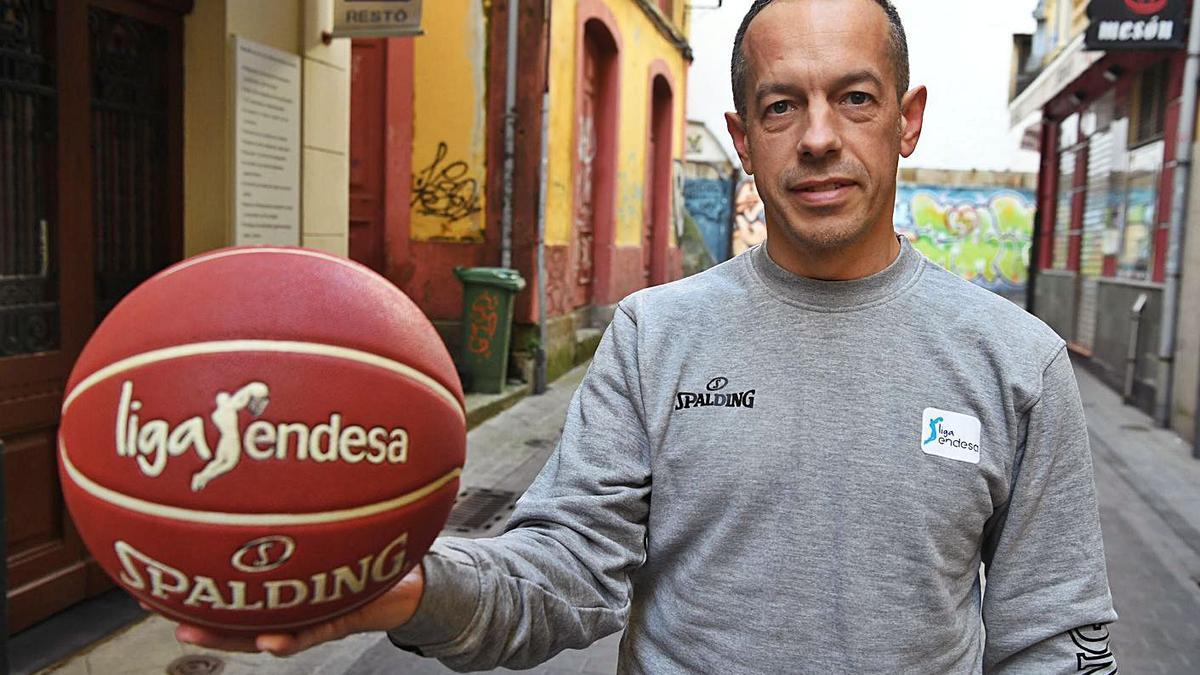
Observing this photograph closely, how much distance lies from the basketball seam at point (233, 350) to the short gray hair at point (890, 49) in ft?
2.75

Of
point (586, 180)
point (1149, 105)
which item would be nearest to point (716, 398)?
point (586, 180)

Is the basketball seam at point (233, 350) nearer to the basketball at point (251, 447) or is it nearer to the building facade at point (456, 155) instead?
the basketball at point (251, 447)

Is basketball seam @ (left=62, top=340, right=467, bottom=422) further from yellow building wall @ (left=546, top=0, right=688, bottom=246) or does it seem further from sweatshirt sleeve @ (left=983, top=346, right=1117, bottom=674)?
yellow building wall @ (left=546, top=0, right=688, bottom=246)

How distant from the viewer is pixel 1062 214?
1728cm

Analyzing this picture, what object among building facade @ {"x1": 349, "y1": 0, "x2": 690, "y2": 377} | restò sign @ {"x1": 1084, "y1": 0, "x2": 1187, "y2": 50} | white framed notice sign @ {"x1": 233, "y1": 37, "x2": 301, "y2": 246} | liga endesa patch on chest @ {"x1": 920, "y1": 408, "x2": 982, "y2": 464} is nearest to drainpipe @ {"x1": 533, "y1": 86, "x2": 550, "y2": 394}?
building facade @ {"x1": 349, "y1": 0, "x2": 690, "y2": 377}

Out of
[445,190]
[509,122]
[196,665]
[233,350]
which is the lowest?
[196,665]

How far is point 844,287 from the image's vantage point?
177cm

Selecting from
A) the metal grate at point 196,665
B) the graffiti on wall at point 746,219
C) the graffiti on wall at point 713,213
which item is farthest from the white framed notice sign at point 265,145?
the graffiti on wall at point 746,219

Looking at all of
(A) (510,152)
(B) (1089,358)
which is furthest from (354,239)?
(B) (1089,358)

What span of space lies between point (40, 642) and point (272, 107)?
2.94 metres

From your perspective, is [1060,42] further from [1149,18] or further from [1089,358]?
[1149,18]

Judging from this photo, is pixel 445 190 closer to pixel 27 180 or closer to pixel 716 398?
pixel 27 180

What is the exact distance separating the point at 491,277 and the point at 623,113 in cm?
606

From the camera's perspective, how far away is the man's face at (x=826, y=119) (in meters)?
1.74
